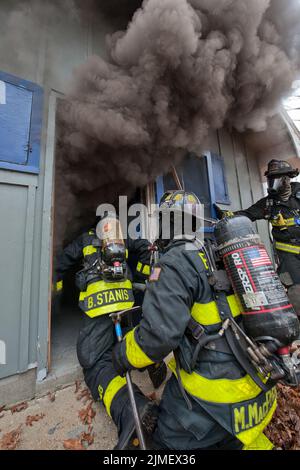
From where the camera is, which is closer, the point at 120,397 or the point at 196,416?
the point at 196,416

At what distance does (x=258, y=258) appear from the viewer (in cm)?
139

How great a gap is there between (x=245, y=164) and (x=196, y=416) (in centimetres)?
603

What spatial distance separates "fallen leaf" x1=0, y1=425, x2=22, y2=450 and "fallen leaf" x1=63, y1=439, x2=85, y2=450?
43 cm

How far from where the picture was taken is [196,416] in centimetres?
142

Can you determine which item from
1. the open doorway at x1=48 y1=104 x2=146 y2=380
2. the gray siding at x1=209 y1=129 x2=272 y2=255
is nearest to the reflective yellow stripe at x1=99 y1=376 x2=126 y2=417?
the open doorway at x1=48 y1=104 x2=146 y2=380

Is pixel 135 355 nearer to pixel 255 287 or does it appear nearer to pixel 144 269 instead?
pixel 255 287

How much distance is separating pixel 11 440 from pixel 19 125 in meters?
3.41

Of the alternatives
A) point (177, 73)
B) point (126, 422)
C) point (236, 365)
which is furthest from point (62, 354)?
point (177, 73)

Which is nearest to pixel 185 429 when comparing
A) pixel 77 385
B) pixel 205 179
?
pixel 77 385

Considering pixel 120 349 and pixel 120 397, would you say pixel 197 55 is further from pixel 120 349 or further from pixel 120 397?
pixel 120 397

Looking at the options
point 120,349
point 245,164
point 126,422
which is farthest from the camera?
point 245,164

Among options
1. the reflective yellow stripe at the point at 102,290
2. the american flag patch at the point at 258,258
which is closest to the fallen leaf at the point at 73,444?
the reflective yellow stripe at the point at 102,290

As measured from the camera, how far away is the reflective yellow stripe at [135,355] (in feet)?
4.65

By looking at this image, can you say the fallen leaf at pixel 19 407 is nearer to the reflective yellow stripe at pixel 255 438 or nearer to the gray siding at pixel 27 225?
the gray siding at pixel 27 225
